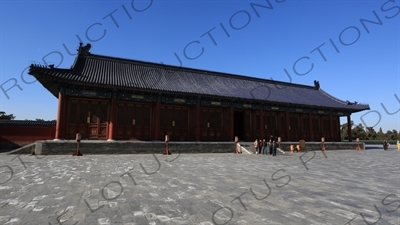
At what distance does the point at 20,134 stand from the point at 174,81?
12.6m

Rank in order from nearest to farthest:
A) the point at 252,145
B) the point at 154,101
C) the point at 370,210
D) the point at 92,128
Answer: the point at 370,210 → the point at 92,128 → the point at 154,101 → the point at 252,145

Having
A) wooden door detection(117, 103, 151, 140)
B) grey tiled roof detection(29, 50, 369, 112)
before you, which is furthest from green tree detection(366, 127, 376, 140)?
wooden door detection(117, 103, 151, 140)

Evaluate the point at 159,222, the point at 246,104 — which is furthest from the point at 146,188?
the point at 246,104

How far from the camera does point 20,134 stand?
59.8 feet

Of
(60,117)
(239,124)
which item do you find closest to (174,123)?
(239,124)

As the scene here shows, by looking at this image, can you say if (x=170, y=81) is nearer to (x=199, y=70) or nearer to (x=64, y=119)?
(x=199, y=70)

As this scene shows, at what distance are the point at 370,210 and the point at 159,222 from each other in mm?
3631

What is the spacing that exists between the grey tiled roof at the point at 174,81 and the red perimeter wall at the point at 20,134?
3254mm

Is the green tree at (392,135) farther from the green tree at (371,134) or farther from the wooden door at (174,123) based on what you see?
the wooden door at (174,123)

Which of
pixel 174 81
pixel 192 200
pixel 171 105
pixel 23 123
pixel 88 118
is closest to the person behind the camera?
pixel 192 200

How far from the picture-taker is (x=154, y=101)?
18359 mm

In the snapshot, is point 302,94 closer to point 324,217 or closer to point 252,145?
point 252,145

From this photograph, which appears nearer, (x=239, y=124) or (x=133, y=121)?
(x=133, y=121)

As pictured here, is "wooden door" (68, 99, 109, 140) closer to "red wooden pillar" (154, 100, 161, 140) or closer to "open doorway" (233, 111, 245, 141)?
"red wooden pillar" (154, 100, 161, 140)
